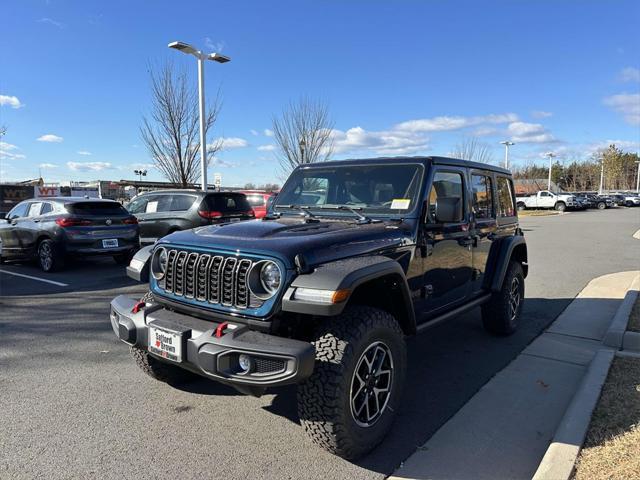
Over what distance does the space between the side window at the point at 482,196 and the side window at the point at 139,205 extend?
8.89 m

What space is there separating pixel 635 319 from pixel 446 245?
3.13 metres

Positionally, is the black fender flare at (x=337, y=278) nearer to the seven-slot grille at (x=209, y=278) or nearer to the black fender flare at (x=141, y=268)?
the seven-slot grille at (x=209, y=278)

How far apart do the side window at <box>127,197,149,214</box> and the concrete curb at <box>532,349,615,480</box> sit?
10260 mm

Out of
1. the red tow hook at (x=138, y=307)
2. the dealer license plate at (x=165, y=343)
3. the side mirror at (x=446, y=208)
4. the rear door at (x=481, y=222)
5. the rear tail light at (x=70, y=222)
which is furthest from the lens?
the rear tail light at (x=70, y=222)

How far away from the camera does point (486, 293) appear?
4.98m

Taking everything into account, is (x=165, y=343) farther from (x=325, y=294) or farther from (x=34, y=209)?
(x=34, y=209)

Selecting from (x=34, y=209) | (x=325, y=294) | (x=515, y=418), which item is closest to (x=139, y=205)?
(x=34, y=209)

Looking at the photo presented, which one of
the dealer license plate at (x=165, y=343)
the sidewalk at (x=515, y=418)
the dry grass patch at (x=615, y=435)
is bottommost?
the sidewalk at (x=515, y=418)

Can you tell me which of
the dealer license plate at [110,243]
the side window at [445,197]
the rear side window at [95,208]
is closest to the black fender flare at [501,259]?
the side window at [445,197]

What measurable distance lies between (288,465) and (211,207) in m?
8.22

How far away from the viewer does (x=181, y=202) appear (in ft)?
35.2

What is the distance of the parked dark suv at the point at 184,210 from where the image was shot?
1035cm

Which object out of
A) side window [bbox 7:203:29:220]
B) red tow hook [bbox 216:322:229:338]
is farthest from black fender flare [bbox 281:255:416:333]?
side window [bbox 7:203:29:220]

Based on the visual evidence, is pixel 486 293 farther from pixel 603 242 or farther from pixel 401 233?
pixel 603 242
